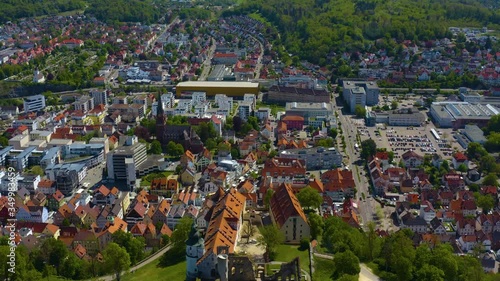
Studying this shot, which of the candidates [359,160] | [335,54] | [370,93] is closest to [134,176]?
[359,160]

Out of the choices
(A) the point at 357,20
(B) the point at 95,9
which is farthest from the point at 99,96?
(B) the point at 95,9

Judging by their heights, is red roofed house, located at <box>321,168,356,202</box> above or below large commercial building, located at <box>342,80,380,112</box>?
above

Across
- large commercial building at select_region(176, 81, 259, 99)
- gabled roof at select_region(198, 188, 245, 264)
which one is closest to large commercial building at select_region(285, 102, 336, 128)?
large commercial building at select_region(176, 81, 259, 99)

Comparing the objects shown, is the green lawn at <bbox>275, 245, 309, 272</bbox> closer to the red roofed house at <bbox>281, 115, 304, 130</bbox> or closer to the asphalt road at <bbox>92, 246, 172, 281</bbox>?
the asphalt road at <bbox>92, 246, 172, 281</bbox>

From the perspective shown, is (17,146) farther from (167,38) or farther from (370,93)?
(167,38)

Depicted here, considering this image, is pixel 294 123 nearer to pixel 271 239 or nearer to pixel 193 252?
pixel 271 239

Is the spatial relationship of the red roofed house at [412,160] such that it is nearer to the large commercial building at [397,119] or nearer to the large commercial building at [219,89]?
the large commercial building at [397,119]
